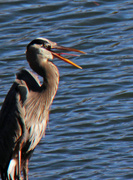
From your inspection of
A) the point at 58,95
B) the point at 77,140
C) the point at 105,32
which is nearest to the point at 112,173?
the point at 77,140

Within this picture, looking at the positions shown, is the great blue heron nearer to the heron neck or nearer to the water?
the heron neck

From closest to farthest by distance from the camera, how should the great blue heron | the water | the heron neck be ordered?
the great blue heron, the heron neck, the water

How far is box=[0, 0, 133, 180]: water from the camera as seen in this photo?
6676mm

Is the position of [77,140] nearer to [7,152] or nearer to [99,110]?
[99,110]

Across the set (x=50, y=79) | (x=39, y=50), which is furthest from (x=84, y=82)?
(x=39, y=50)

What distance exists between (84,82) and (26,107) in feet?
8.28

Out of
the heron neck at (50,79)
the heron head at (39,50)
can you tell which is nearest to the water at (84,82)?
the heron neck at (50,79)

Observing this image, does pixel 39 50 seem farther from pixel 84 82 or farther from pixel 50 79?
pixel 84 82

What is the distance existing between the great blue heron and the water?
51 cm

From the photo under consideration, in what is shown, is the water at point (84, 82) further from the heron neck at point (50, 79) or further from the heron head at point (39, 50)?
the heron head at point (39, 50)

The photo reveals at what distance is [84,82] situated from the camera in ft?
27.9

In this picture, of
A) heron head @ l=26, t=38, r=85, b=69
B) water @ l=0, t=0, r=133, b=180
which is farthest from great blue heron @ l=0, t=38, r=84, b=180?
water @ l=0, t=0, r=133, b=180

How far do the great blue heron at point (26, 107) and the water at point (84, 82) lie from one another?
508 millimetres

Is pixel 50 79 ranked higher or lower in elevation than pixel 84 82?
higher
